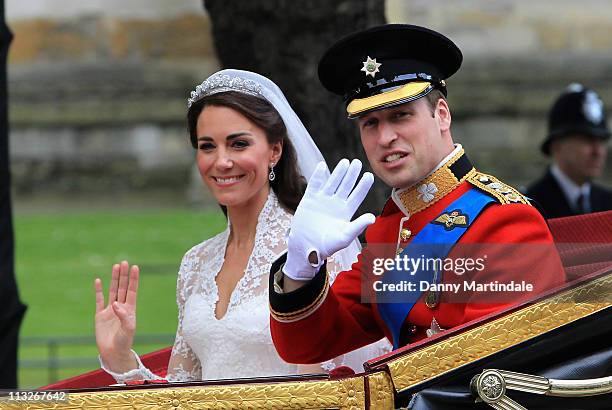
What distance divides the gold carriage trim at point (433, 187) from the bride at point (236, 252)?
1.74 feet

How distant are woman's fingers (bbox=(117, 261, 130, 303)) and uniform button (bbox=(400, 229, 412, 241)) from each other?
77 cm

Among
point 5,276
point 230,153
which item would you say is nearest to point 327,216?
point 230,153

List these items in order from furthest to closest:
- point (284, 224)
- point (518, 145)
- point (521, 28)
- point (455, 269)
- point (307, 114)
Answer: point (521, 28), point (518, 145), point (307, 114), point (284, 224), point (455, 269)

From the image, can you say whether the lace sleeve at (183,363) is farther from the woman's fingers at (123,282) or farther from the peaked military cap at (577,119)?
the peaked military cap at (577,119)

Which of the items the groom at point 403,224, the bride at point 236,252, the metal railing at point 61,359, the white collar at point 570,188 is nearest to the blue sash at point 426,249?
the groom at point 403,224

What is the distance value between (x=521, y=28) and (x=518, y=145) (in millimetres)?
1925

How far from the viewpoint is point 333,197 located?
9.14 feet

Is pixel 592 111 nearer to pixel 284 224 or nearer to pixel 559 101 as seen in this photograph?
pixel 559 101

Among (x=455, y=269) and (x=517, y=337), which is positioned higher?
(x=455, y=269)

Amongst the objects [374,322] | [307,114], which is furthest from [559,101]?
[374,322]

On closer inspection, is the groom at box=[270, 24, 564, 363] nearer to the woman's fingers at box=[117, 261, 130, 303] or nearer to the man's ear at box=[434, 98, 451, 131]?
the man's ear at box=[434, 98, 451, 131]

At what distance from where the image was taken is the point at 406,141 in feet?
9.55

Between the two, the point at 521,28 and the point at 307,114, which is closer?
the point at 307,114

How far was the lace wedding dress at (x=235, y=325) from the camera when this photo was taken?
3.49 m
